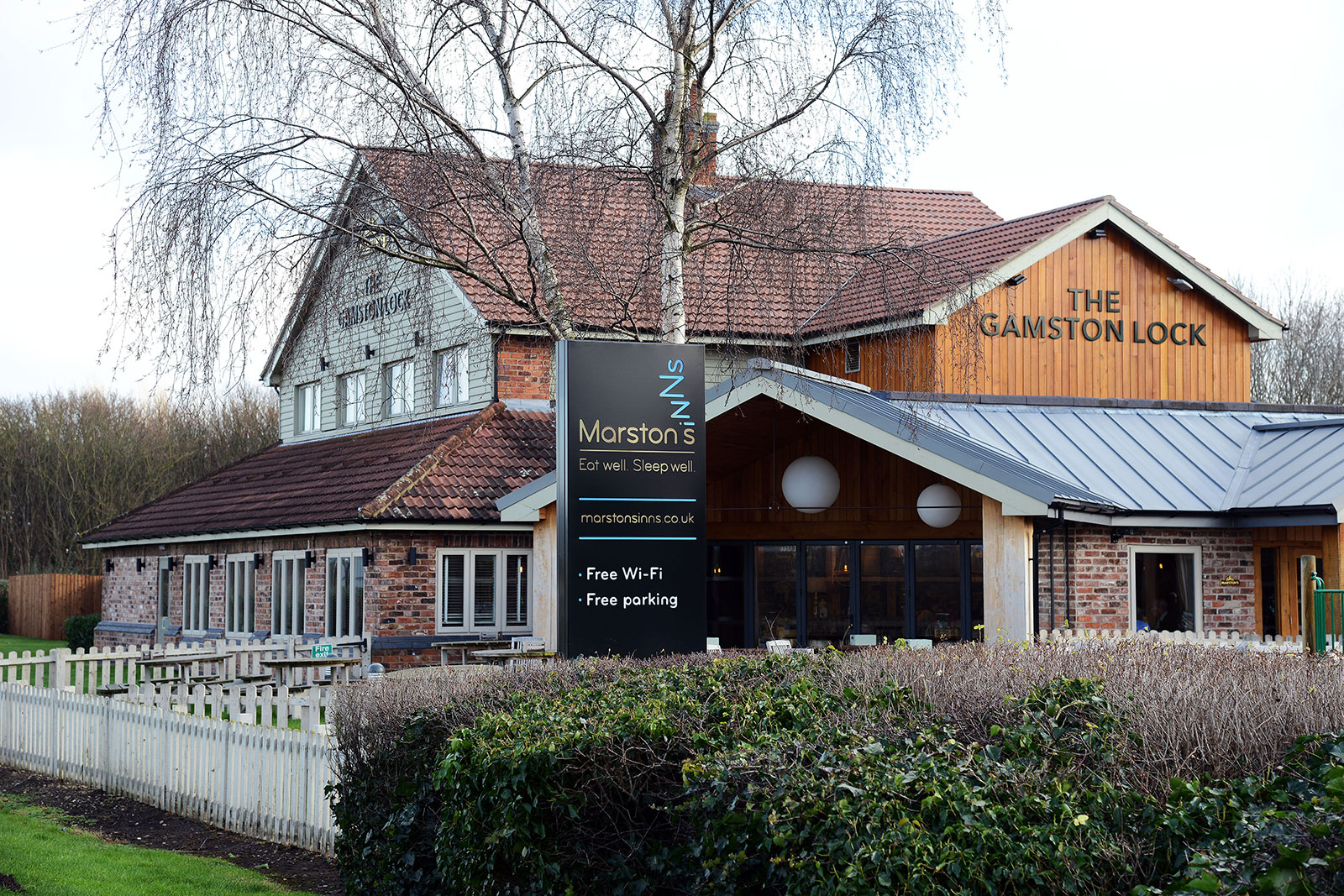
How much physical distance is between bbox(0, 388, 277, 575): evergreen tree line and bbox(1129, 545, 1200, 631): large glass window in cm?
3438

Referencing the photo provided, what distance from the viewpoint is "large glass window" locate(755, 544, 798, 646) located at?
875 inches

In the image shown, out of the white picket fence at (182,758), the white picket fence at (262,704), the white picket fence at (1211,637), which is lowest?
the white picket fence at (182,758)

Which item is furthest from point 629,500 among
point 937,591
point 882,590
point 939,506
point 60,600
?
point 60,600

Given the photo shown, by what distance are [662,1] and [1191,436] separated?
10544mm

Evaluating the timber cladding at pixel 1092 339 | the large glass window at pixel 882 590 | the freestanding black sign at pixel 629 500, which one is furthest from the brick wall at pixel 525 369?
the freestanding black sign at pixel 629 500

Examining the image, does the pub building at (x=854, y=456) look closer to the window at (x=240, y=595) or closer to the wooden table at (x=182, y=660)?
the window at (x=240, y=595)

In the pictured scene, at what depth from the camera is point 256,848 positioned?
10.5 meters

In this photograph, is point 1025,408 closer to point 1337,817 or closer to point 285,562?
point 285,562

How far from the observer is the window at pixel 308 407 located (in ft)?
97.2

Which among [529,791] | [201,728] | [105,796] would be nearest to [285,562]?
[105,796]

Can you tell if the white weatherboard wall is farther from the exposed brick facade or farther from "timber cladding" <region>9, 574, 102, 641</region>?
"timber cladding" <region>9, 574, 102, 641</region>

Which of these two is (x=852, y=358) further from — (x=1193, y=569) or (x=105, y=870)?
(x=105, y=870)

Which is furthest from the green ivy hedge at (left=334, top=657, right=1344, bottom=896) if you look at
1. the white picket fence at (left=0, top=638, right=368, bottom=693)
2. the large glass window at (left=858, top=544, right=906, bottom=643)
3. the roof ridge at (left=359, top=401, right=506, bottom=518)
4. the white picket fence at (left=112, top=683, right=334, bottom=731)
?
the roof ridge at (left=359, top=401, right=506, bottom=518)

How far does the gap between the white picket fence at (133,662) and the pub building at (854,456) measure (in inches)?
49.0
